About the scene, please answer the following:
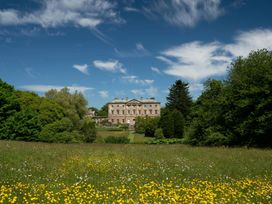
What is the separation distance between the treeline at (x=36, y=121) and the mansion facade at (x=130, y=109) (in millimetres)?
108565

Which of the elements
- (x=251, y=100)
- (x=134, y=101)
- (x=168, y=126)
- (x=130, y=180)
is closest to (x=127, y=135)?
(x=168, y=126)

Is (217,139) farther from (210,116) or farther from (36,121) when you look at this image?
(36,121)

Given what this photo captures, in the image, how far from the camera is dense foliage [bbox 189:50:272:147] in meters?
30.2

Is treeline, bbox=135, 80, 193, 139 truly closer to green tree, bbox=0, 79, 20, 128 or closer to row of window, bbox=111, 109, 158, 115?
green tree, bbox=0, 79, 20, 128

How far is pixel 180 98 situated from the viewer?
8825 cm

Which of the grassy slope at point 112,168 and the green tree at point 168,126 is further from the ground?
the green tree at point 168,126

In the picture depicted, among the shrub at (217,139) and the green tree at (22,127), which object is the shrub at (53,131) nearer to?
the green tree at (22,127)

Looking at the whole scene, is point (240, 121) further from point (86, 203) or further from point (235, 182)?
point (86, 203)

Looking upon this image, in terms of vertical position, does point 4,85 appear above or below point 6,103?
above

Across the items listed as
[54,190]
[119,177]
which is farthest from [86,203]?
[119,177]

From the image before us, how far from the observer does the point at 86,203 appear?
25.9 feet

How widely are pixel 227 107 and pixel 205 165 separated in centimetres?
2137

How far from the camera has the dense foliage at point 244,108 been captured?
99.2 ft

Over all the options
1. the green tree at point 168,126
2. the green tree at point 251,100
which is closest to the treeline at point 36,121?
the green tree at point 251,100
